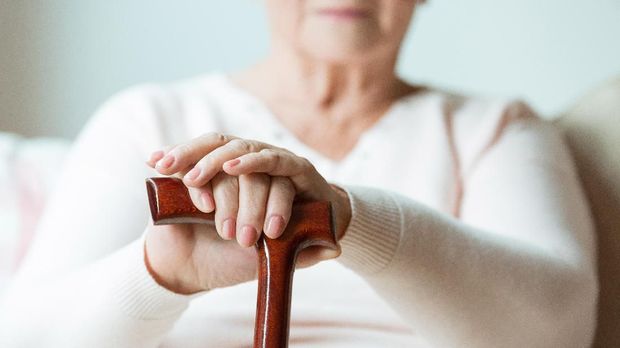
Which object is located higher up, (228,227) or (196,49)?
(228,227)

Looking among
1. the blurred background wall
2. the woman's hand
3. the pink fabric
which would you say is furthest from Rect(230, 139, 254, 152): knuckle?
the blurred background wall

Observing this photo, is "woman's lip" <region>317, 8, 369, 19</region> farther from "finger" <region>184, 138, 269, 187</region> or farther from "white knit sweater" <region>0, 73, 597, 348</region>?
"finger" <region>184, 138, 269, 187</region>

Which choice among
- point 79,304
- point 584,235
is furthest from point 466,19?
point 79,304

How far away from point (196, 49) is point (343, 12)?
81cm

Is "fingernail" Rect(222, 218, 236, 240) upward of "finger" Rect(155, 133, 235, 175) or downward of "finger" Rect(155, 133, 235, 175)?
downward

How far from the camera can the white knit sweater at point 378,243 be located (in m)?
0.99

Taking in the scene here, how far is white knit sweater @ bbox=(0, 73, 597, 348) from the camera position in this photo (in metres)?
0.99

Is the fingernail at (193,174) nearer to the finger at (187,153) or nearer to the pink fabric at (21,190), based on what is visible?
the finger at (187,153)

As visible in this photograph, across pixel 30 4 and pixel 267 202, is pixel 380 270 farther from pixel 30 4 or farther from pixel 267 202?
pixel 30 4

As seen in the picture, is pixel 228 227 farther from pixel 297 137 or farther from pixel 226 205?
pixel 297 137

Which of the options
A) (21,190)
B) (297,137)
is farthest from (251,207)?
(21,190)

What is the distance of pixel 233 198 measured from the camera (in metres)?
0.83

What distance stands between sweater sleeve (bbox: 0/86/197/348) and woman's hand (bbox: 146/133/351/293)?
7 cm

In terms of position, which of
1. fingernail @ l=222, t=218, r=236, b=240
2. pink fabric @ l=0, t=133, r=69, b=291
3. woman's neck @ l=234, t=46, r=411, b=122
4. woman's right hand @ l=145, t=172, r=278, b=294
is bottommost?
pink fabric @ l=0, t=133, r=69, b=291
